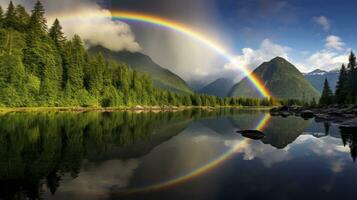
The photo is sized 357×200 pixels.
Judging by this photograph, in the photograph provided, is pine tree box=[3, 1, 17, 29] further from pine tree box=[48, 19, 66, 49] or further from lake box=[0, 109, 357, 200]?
lake box=[0, 109, 357, 200]

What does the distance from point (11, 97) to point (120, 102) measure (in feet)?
203

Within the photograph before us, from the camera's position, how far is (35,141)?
24.3 m

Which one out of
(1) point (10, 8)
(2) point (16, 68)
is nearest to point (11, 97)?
(2) point (16, 68)

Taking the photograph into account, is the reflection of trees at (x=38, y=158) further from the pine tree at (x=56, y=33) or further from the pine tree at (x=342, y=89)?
the pine tree at (x=342, y=89)

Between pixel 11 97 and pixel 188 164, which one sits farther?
pixel 11 97

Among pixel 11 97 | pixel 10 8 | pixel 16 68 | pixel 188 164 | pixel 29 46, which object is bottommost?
pixel 188 164

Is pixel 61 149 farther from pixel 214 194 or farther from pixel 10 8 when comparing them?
pixel 10 8

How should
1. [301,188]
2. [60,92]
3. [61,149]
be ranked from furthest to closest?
[60,92] → [61,149] → [301,188]

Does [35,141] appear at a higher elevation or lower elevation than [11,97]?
lower

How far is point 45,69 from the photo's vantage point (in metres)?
86.1

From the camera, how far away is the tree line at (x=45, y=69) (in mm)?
72562

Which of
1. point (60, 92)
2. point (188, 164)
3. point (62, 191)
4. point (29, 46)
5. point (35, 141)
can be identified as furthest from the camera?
point (60, 92)

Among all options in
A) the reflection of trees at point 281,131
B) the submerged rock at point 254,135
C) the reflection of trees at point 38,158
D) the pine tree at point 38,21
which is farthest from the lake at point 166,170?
the pine tree at point 38,21

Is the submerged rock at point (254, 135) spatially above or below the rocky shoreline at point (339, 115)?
below
